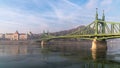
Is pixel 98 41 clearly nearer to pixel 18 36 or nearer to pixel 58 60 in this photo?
pixel 58 60

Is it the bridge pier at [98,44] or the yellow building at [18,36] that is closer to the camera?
the bridge pier at [98,44]

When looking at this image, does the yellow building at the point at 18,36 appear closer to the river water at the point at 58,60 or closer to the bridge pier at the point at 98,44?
the bridge pier at the point at 98,44

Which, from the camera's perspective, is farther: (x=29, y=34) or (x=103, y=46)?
(x=29, y=34)

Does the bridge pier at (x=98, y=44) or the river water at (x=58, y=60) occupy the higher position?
the bridge pier at (x=98, y=44)

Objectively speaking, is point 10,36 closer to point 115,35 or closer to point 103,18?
point 103,18

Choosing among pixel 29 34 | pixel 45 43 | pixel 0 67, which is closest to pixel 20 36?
pixel 29 34

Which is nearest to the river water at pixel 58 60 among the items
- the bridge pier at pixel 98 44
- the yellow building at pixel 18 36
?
the bridge pier at pixel 98 44

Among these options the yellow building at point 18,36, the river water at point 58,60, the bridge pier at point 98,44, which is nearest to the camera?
the river water at point 58,60

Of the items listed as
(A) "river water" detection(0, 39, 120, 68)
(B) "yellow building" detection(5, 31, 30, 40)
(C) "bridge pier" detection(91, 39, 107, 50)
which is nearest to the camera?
(A) "river water" detection(0, 39, 120, 68)

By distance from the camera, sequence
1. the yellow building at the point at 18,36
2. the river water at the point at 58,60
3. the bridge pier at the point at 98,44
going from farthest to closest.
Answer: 1. the yellow building at the point at 18,36
2. the bridge pier at the point at 98,44
3. the river water at the point at 58,60

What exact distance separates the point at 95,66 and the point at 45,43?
77.4m

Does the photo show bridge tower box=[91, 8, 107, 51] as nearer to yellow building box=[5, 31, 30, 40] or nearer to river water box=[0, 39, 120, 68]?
river water box=[0, 39, 120, 68]

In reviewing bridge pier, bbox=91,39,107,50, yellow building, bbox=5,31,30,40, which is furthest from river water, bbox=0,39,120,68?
yellow building, bbox=5,31,30,40

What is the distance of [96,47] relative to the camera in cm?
5484
